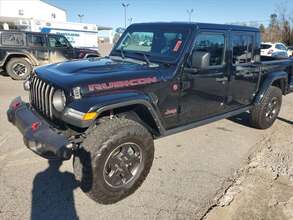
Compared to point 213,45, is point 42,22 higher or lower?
higher

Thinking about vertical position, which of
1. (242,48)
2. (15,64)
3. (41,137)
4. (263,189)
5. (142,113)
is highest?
(242,48)

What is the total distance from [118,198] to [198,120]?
1.66 m

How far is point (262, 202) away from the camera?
3006mm

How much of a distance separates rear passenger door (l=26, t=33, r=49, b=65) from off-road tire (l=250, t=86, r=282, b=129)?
785 centimetres

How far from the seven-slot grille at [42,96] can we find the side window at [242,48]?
2.82m

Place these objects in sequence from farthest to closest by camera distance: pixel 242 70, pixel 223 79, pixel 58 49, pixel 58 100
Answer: pixel 58 49, pixel 242 70, pixel 223 79, pixel 58 100

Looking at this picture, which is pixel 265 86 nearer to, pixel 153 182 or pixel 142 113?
pixel 142 113

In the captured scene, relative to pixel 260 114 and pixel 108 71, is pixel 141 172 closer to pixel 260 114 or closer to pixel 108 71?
pixel 108 71

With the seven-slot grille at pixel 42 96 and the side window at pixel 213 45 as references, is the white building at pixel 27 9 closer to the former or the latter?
the seven-slot grille at pixel 42 96

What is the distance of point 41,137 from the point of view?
2729 millimetres

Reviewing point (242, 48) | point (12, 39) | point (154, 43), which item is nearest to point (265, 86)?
point (242, 48)

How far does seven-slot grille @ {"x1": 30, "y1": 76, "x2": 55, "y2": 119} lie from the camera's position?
297 cm

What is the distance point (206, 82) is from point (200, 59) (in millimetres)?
539

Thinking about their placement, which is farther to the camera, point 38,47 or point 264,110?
point 38,47
